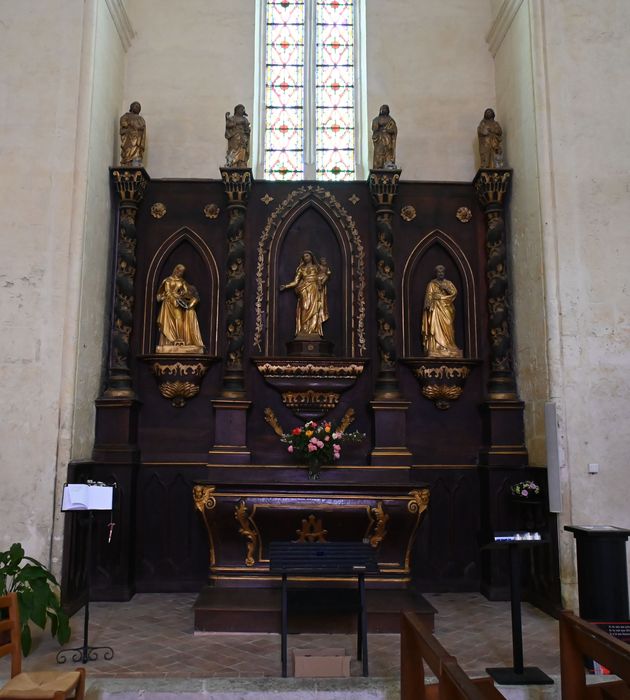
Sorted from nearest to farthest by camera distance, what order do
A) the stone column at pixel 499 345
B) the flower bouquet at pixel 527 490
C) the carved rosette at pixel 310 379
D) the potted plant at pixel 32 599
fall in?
the potted plant at pixel 32 599
the flower bouquet at pixel 527 490
the stone column at pixel 499 345
the carved rosette at pixel 310 379

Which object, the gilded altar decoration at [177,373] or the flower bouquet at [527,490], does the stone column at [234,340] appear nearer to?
the gilded altar decoration at [177,373]

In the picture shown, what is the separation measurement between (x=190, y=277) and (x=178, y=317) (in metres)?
0.62

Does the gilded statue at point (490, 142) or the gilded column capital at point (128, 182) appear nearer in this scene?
the gilded column capital at point (128, 182)

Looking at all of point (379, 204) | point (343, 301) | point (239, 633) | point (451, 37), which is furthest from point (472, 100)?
point (239, 633)

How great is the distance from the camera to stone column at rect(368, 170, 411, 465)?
27.2 feet

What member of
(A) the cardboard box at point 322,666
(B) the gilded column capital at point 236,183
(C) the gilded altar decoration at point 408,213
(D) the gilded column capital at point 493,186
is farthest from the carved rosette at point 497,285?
(A) the cardboard box at point 322,666

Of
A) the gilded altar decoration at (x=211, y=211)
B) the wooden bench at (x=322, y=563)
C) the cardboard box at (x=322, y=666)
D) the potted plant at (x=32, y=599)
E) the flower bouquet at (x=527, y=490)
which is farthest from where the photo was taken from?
the gilded altar decoration at (x=211, y=211)

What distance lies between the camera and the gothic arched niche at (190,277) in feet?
28.9

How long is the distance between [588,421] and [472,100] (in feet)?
15.7

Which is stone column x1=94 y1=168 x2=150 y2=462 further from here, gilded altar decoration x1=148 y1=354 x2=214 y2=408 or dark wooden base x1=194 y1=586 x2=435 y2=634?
dark wooden base x1=194 y1=586 x2=435 y2=634

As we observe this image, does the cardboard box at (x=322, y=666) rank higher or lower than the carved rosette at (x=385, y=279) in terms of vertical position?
lower

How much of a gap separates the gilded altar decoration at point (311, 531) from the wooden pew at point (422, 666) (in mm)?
3023

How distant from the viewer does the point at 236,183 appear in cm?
866

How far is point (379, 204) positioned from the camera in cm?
877
